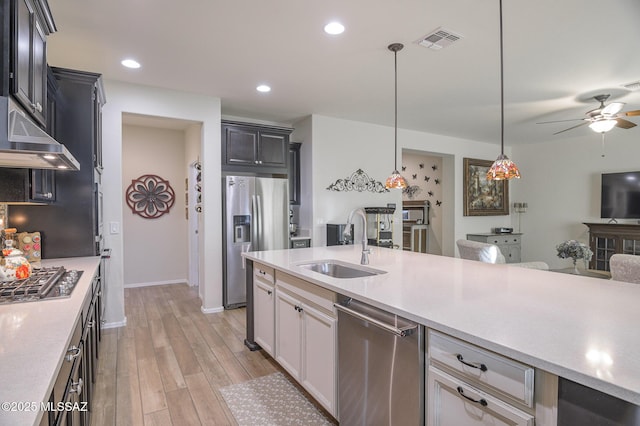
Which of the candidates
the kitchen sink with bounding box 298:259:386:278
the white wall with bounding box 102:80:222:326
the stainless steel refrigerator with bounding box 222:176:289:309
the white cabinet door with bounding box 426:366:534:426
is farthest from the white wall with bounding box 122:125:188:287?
the white cabinet door with bounding box 426:366:534:426

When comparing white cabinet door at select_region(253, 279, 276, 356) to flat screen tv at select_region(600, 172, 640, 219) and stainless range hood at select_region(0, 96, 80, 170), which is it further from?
flat screen tv at select_region(600, 172, 640, 219)

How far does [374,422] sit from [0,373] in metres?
1.47

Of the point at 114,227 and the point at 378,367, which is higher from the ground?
the point at 114,227

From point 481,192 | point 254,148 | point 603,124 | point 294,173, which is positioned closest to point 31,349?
point 254,148

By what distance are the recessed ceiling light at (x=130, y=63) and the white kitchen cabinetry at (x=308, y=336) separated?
8.17ft

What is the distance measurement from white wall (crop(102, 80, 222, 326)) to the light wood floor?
39 centimetres

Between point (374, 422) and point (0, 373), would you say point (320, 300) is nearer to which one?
point (374, 422)

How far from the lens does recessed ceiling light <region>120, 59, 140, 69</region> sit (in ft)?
10.7

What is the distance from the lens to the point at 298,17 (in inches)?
99.6

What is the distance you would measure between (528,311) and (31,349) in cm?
183

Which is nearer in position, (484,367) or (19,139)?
(484,367)

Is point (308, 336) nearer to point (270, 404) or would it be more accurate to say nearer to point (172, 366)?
point (270, 404)

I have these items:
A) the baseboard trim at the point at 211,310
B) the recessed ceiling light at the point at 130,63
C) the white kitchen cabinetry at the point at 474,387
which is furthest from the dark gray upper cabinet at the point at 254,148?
the white kitchen cabinetry at the point at 474,387

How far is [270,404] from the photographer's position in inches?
90.3
